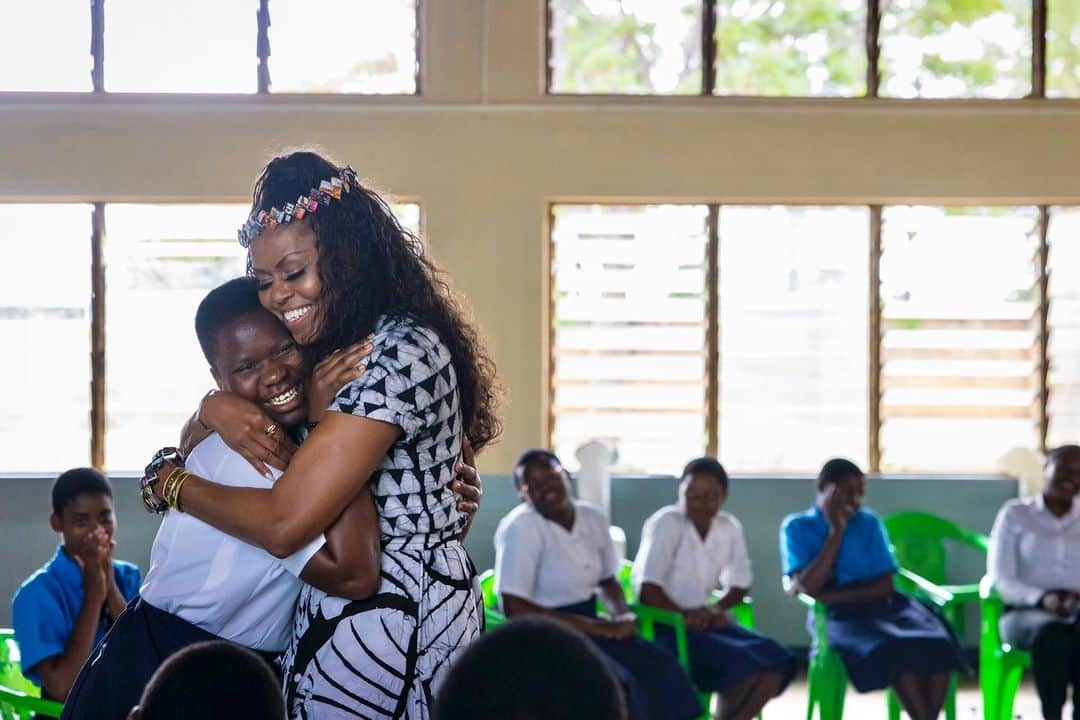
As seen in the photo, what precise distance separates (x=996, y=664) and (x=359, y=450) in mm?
4037

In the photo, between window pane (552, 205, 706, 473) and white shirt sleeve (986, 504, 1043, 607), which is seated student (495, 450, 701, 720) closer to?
window pane (552, 205, 706, 473)

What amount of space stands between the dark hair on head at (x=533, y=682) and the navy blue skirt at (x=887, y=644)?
3.88 metres

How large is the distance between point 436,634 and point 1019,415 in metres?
5.31

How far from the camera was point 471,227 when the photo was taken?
6.48 meters

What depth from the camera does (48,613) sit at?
3.66 metres

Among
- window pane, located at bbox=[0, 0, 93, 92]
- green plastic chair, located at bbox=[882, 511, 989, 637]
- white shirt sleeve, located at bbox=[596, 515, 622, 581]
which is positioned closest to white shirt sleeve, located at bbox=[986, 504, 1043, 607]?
green plastic chair, located at bbox=[882, 511, 989, 637]

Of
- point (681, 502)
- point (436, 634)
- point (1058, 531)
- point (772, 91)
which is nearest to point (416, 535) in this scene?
point (436, 634)

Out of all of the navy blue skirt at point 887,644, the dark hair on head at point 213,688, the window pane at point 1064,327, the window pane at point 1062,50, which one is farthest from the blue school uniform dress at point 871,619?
the dark hair on head at point 213,688

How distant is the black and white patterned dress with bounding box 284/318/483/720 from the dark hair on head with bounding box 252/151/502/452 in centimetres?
6

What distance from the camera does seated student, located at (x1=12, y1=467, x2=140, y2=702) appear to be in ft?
11.8

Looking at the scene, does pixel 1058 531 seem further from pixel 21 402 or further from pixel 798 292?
pixel 21 402

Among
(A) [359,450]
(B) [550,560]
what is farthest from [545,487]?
(A) [359,450]

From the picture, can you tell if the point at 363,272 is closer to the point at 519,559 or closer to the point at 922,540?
the point at 519,559

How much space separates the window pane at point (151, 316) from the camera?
6.54m
